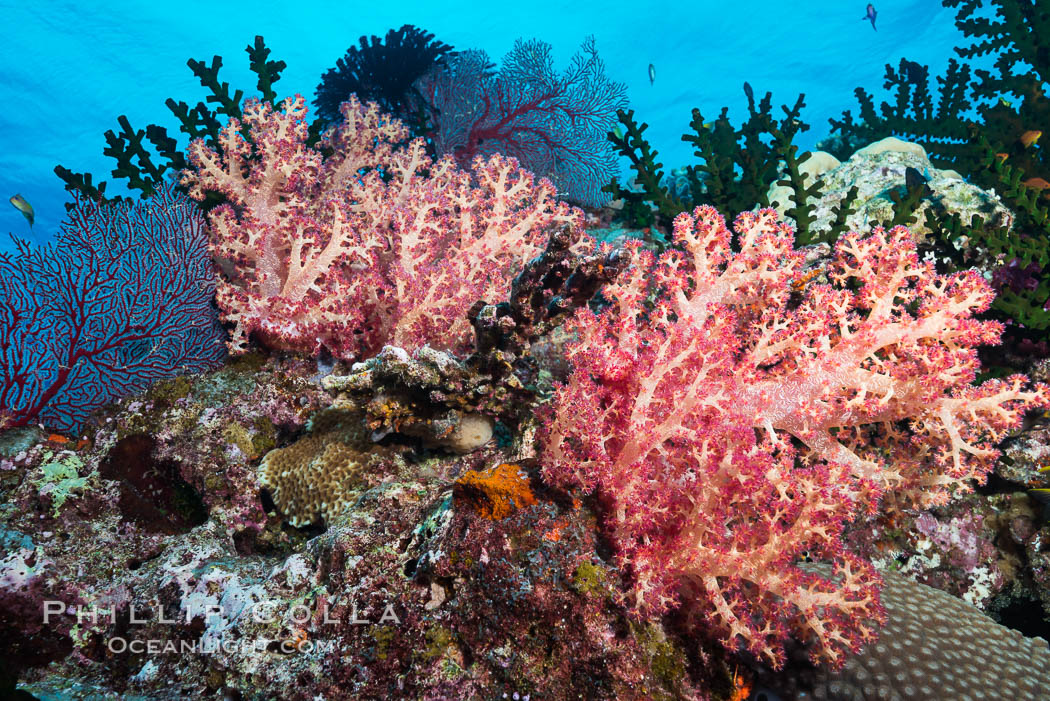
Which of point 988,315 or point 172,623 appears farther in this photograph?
point 988,315

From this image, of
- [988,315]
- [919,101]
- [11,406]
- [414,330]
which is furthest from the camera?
[919,101]

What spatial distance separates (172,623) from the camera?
2.60 meters

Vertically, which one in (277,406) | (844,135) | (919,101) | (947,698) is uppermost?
(844,135)

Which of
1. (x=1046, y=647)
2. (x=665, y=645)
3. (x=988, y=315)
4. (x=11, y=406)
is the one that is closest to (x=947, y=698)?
(x=1046, y=647)

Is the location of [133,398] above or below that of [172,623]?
above

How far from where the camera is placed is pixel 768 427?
2.71 metres

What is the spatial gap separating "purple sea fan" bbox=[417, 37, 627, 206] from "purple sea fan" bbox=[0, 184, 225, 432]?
4661 mm

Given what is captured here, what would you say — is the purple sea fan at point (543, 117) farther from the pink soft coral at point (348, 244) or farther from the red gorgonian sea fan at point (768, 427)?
the red gorgonian sea fan at point (768, 427)

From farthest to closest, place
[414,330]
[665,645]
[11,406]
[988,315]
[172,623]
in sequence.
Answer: [988,315], [414,330], [11,406], [172,623], [665,645]

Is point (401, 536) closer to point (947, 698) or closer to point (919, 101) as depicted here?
point (947, 698)

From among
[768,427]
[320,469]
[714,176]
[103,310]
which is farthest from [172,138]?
[768,427]

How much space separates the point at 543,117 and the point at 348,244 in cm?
489

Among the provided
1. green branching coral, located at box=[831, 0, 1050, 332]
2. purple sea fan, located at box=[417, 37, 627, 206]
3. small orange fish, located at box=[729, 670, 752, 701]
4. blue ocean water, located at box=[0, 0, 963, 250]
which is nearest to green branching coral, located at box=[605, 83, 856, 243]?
purple sea fan, located at box=[417, 37, 627, 206]

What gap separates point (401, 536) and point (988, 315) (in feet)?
18.5
